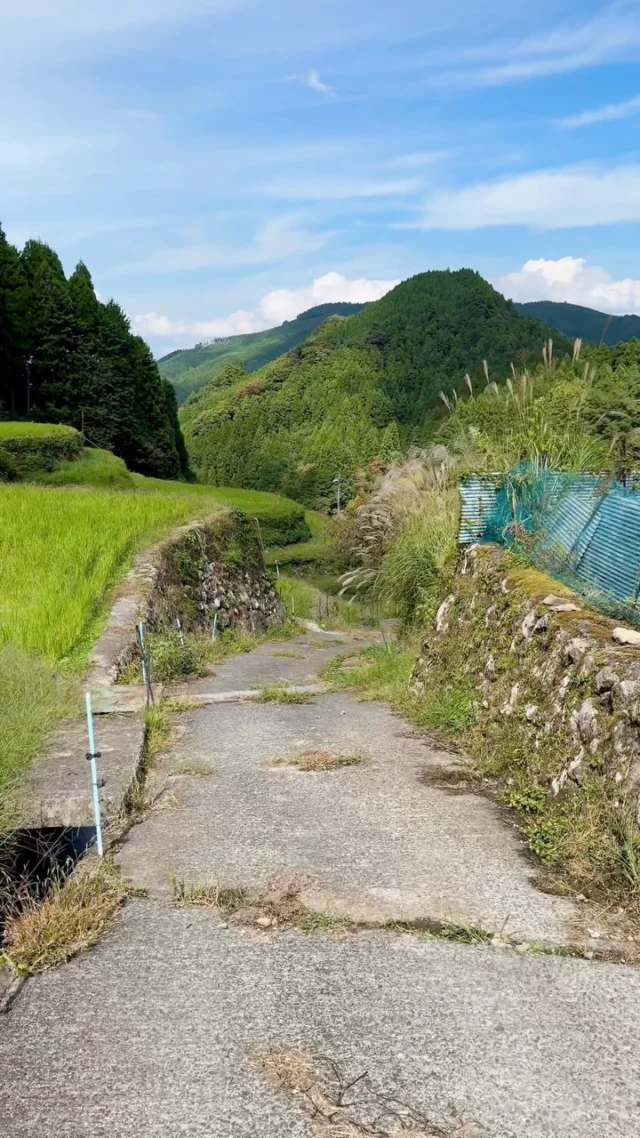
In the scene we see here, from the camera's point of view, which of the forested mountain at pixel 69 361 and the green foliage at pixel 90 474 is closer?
the green foliage at pixel 90 474

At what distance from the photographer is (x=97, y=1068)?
2770 millimetres

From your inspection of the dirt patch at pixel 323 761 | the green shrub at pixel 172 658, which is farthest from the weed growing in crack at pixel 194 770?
the green shrub at pixel 172 658

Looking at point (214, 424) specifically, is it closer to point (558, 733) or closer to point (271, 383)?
point (271, 383)

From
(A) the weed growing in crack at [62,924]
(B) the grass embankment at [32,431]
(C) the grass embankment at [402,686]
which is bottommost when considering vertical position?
(C) the grass embankment at [402,686]

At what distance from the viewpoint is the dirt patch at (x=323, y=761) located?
6316 millimetres

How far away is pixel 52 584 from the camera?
11094 mm

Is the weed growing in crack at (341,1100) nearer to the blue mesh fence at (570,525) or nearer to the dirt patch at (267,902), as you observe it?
the dirt patch at (267,902)

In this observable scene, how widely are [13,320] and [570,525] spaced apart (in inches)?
1800

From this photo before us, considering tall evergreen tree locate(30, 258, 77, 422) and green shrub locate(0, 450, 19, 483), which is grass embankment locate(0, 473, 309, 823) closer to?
green shrub locate(0, 450, 19, 483)

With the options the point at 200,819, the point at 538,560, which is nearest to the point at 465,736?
the point at 538,560

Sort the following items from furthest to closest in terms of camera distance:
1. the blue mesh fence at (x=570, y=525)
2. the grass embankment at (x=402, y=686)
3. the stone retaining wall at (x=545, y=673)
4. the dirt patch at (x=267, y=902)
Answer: the grass embankment at (x=402, y=686) → the blue mesh fence at (x=570, y=525) → the stone retaining wall at (x=545, y=673) → the dirt patch at (x=267, y=902)

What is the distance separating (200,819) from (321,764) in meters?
1.38

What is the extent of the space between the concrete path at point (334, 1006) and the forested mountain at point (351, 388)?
9366 cm

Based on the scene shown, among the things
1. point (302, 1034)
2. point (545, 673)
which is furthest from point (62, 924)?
point (545, 673)
